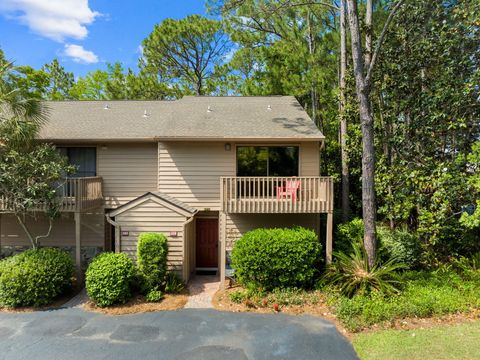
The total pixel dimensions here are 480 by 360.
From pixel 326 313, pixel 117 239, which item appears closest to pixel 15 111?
pixel 117 239

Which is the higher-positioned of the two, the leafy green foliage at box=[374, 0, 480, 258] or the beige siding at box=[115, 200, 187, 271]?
the leafy green foliage at box=[374, 0, 480, 258]

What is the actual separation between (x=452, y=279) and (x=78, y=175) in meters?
12.9

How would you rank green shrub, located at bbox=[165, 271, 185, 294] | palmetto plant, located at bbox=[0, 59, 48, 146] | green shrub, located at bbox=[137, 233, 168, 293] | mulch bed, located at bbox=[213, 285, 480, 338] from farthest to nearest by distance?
green shrub, located at bbox=[165, 271, 185, 294]
palmetto plant, located at bbox=[0, 59, 48, 146]
green shrub, located at bbox=[137, 233, 168, 293]
mulch bed, located at bbox=[213, 285, 480, 338]

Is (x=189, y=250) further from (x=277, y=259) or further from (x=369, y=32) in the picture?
(x=369, y=32)

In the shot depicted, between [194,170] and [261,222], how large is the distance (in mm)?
3087

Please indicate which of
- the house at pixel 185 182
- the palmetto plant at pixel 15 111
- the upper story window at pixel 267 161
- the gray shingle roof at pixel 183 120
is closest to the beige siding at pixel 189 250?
the house at pixel 185 182

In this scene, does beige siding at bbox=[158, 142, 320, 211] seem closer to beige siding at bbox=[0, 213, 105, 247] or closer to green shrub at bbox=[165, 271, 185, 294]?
green shrub at bbox=[165, 271, 185, 294]

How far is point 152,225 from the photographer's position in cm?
912

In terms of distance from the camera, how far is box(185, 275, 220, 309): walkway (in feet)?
26.5

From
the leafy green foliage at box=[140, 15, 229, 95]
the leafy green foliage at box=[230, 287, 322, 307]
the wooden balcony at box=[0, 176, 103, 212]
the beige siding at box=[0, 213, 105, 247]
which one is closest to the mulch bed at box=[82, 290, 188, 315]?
the leafy green foliage at box=[230, 287, 322, 307]

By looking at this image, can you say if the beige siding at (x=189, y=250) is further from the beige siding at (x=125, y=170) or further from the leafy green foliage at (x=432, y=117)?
the leafy green foliage at (x=432, y=117)

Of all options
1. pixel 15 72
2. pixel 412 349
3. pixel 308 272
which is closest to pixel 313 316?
pixel 308 272

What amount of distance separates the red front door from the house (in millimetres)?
38

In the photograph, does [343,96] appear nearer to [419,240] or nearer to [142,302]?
[419,240]
